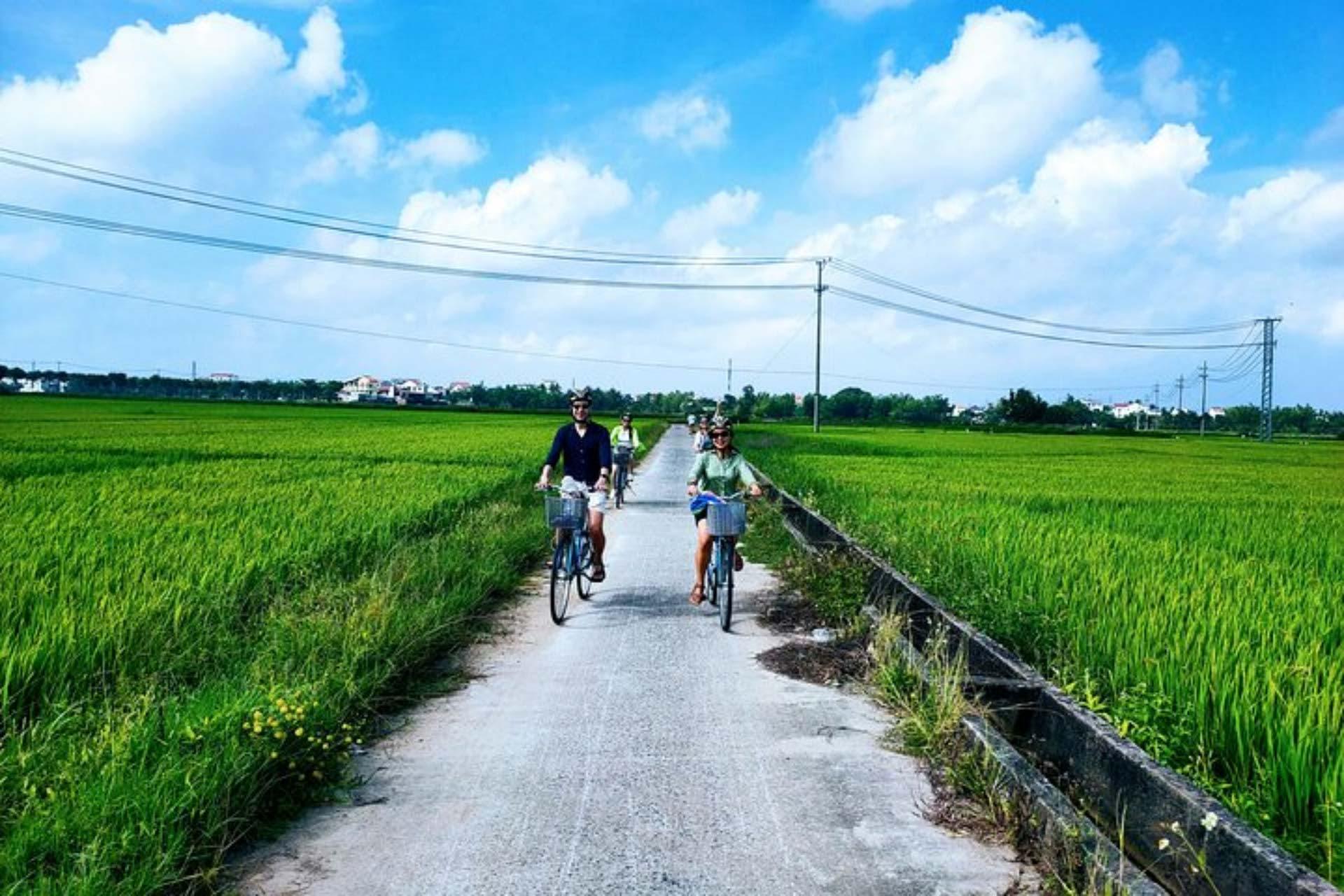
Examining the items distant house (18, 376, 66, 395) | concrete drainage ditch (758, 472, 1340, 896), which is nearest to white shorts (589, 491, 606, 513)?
concrete drainage ditch (758, 472, 1340, 896)

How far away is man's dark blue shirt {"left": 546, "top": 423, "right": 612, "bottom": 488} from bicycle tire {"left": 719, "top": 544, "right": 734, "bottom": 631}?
1363 millimetres

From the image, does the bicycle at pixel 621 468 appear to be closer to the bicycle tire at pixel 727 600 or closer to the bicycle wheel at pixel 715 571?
the bicycle wheel at pixel 715 571

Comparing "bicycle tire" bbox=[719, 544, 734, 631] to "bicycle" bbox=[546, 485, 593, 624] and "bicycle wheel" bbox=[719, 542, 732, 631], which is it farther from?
"bicycle" bbox=[546, 485, 593, 624]

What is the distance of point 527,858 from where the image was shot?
3.40 metres

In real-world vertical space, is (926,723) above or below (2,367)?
below

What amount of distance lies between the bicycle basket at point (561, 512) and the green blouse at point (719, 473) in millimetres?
992

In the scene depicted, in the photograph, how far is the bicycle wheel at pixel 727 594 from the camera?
725 centimetres

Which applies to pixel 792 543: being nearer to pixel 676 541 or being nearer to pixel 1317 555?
pixel 676 541

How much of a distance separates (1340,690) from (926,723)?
1807 mm

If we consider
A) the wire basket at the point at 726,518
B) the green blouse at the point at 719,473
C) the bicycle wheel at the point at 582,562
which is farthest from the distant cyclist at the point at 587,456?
the wire basket at the point at 726,518

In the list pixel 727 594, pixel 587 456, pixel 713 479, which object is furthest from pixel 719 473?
pixel 587 456

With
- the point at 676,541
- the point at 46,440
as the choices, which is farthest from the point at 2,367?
the point at 676,541

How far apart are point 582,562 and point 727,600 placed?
158 cm

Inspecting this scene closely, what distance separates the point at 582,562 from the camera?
8.19 metres
